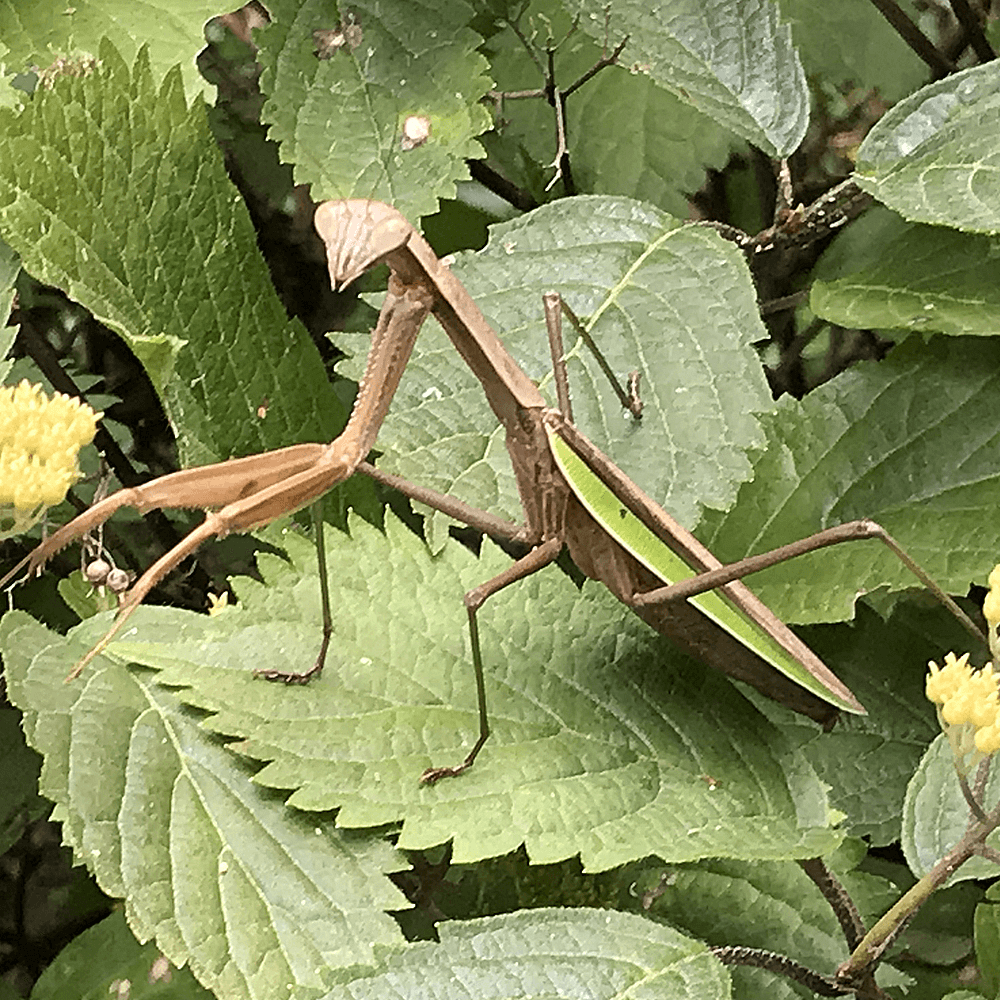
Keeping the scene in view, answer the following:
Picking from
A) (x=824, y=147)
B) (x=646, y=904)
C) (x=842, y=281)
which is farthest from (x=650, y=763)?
(x=824, y=147)

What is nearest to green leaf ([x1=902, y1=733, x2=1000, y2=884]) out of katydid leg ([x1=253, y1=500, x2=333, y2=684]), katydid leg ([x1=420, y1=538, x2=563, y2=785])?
katydid leg ([x1=420, y1=538, x2=563, y2=785])

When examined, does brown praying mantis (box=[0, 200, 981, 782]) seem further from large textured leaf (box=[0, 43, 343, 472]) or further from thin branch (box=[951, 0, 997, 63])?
thin branch (box=[951, 0, 997, 63])

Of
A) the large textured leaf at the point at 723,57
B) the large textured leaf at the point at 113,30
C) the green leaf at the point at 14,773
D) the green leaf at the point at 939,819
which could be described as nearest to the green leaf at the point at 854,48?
the large textured leaf at the point at 723,57

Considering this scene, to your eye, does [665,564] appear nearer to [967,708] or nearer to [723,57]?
[967,708]

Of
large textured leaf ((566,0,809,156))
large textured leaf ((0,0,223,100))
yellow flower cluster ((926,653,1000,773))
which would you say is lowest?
yellow flower cluster ((926,653,1000,773))

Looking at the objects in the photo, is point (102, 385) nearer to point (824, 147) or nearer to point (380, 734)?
point (380, 734)

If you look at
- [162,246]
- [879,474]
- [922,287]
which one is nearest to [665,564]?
[879,474]
